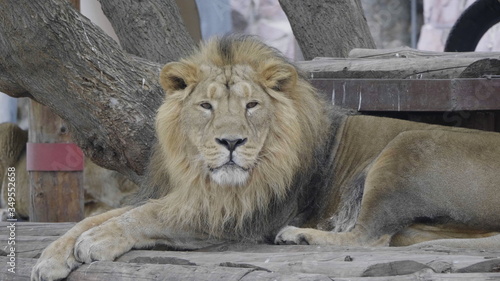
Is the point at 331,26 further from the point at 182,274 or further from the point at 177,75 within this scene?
the point at 182,274

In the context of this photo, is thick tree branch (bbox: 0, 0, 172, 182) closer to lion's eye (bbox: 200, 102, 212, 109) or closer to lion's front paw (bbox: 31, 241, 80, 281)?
lion's eye (bbox: 200, 102, 212, 109)

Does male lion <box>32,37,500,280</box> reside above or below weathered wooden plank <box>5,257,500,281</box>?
above

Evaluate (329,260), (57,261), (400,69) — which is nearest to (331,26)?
(400,69)

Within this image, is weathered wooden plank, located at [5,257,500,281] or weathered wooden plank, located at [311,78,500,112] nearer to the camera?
weathered wooden plank, located at [5,257,500,281]

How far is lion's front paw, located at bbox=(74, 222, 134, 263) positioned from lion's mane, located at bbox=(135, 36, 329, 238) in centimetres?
25

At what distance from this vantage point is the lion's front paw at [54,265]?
3766mm

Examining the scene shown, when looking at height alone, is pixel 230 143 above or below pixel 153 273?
above

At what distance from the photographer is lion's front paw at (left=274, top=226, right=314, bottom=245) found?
3941 mm

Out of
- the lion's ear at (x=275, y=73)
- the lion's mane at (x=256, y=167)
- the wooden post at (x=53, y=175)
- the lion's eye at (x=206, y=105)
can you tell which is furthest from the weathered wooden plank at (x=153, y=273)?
the wooden post at (x=53, y=175)

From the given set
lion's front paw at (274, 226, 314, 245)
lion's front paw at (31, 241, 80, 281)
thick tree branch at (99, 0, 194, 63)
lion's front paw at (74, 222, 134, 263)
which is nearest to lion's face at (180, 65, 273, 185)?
lion's front paw at (274, 226, 314, 245)

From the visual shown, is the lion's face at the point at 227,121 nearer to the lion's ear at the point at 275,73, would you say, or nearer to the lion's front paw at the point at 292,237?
the lion's ear at the point at 275,73

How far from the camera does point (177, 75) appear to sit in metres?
4.12

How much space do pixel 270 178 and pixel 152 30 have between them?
2339 mm

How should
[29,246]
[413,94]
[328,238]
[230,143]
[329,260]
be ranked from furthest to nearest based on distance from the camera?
[413,94] → [29,246] → [328,238] → [230,143] → [329,260]
